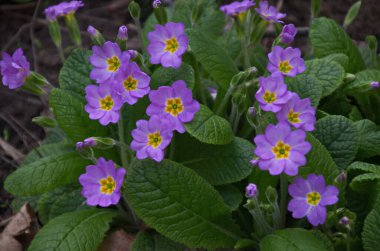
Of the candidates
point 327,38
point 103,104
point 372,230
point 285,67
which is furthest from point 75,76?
point 372,230

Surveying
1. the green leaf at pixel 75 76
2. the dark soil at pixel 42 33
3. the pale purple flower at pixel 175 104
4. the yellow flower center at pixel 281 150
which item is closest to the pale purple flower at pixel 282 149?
the yellow flower center at pixel 281 150

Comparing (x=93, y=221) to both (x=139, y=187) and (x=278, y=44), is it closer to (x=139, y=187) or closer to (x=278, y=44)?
(x=139, y=187)

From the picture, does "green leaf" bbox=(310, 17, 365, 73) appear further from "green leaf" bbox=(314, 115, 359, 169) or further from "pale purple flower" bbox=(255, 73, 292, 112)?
"pale purple flower" bbox=(255, 73, 292, 112)

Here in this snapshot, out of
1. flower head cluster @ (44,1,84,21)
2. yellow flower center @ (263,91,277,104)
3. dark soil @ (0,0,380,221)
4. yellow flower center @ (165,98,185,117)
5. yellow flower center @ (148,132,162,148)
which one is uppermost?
yellow flower center @ (263,91,277,104)

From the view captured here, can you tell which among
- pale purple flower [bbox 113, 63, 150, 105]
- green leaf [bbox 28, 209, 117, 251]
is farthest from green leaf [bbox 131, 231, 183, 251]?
pale purple flower [bbox 113, 63, 150, 105]

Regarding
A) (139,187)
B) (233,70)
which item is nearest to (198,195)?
(139,187)
